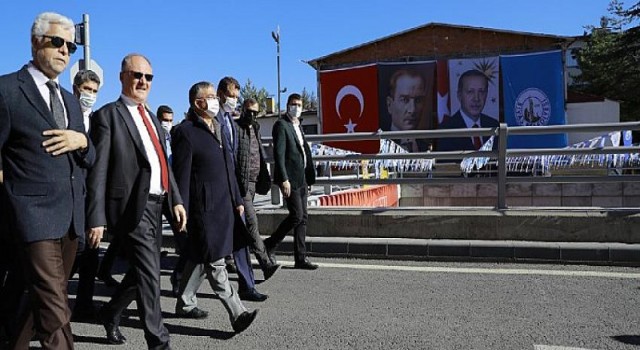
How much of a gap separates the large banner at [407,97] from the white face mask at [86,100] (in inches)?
1219

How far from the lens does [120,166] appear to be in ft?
11.9

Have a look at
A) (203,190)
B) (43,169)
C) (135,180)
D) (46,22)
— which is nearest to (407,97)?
(203,190)

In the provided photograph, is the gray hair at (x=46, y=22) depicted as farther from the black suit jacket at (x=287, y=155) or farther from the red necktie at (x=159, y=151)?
the black suit jacket at (x=287, y=155)

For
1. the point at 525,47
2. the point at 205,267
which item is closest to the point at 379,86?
the point at 525,47

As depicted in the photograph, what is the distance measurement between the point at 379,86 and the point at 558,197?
22866 millimetres

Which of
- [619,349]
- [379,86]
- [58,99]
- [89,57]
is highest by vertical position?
[379,86]

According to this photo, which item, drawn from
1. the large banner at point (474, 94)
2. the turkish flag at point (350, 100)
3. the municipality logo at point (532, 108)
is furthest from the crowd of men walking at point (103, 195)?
the turkish flag at point (350, 100)

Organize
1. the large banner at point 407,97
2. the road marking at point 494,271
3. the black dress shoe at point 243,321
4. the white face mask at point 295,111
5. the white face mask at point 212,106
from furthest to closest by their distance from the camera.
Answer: the large banner at point 407,97 → the white face mask at point 295,111 → the road marking at point 494,271 → the white face mask at point 212,106 → the black dress shoe at point 243,321

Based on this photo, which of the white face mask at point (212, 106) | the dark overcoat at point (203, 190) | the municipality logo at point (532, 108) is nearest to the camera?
the dark overcoat at point (203, 190)

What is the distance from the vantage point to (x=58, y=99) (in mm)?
3076

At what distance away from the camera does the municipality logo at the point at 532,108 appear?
32594 mm

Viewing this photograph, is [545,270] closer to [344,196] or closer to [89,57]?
[344,196]

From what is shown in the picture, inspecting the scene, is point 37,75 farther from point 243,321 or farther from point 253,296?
point 253,296

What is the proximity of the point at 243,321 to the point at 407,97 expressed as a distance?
32.4 m
